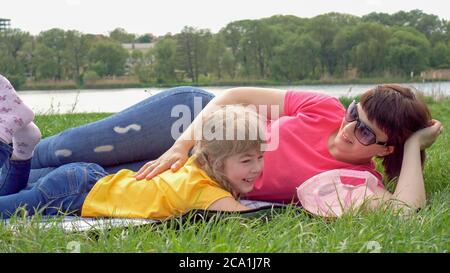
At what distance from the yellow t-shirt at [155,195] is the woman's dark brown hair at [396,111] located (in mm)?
667

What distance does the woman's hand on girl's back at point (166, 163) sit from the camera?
246cm

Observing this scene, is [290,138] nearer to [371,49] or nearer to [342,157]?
[342,157]

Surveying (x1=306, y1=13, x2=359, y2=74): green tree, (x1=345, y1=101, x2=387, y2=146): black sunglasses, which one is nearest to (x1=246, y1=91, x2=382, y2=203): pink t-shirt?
(x1=345, y1=101, x2=387, y2=146): black sunglasses

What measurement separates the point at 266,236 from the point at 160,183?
0.55 metres

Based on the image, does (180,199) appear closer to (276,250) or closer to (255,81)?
(276,250)

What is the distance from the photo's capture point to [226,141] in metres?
2.35

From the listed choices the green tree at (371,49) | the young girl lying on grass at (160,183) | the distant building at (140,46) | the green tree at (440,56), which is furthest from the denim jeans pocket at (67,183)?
the distant building at (140,46)

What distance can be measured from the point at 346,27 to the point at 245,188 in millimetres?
19470

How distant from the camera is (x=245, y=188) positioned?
7.88 feet

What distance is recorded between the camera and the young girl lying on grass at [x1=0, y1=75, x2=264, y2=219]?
2264 mm

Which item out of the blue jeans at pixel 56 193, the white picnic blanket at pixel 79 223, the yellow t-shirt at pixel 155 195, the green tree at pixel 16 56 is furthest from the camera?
the green tree at pixel 16 56

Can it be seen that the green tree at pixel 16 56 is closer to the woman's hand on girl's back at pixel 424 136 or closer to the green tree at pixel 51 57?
the green tree at pixel 51 57

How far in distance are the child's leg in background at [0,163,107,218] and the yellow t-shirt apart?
0.06 meters
